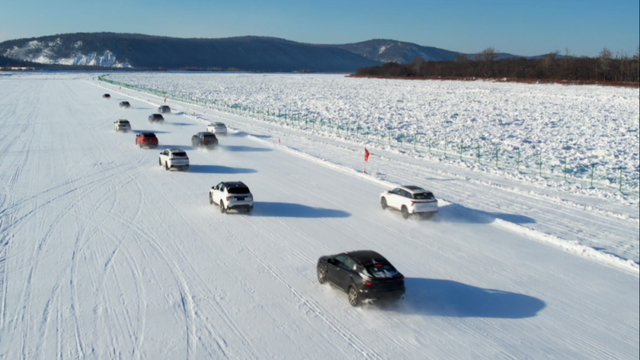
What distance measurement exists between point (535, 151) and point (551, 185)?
12.9m

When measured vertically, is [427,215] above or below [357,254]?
below

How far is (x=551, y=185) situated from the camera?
102 ft

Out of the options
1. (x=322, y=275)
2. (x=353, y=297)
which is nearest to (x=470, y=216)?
(x=322, y=275)

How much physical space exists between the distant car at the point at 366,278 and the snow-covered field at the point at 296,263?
48cm

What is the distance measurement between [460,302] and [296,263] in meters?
5.27

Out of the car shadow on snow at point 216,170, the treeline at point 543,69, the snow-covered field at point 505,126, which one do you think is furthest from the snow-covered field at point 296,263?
the treeline at point 543,69

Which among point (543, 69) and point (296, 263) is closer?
point (296, 263)

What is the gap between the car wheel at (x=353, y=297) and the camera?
47.8 ft

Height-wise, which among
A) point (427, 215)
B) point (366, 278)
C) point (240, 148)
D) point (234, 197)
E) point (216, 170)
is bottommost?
point (240, 148)

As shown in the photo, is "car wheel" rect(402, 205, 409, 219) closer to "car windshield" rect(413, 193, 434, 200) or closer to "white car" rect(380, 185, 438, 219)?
"white car" rect(380, 185, 438, 219)

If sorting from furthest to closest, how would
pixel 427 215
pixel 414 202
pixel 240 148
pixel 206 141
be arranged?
pixel 240 148 → pixel 206 141 → pixel 427 215 → pixel 414 202

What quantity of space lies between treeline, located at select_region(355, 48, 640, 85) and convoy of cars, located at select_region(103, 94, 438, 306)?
99865mm

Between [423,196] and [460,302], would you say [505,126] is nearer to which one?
[423,196]

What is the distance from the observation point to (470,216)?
24.5 m
